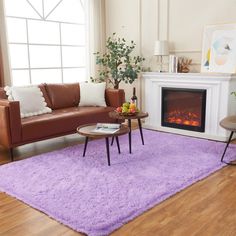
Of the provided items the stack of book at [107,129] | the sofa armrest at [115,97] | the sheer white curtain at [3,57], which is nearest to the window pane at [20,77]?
the sheer white curtain at [3,57]

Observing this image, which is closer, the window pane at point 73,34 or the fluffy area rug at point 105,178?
the fluffy area rug at point 105,178

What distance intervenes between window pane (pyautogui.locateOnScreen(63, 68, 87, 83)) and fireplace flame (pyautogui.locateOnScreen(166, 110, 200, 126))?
6.29 feet

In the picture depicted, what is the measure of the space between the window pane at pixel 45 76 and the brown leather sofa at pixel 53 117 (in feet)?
2.31

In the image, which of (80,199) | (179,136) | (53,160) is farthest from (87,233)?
(179,136)

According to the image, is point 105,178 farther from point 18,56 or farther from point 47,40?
point 47,40

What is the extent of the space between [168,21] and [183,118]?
154 centimetres

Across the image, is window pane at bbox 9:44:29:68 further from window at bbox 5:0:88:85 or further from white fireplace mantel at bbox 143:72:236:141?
white fireplace mantel at bbox 143:72:236:141

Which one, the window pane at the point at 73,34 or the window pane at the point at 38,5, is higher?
the window pane at the point at 38,5

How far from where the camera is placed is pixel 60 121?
392cm

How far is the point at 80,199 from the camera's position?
2514mm

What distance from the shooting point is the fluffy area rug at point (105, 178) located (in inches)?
90.7

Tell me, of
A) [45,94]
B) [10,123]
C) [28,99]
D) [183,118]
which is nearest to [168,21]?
[183,118]

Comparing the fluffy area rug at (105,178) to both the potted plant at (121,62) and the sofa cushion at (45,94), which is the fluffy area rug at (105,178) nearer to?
the sofa cushion at (45,94)

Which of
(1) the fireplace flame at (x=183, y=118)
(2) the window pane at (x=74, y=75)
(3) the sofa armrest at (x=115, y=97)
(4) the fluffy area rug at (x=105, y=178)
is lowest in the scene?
(4) the fluffy area rug at (x=105, y=178)
